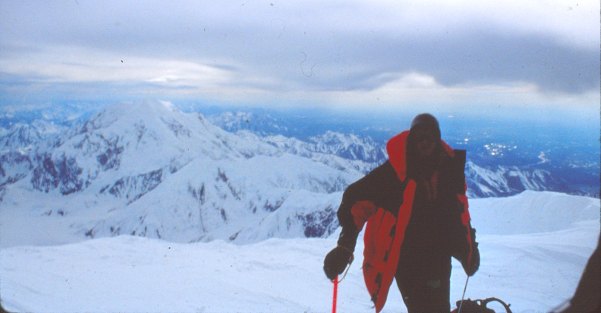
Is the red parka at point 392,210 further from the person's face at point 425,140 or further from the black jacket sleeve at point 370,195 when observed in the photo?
the person's face at point 425,140

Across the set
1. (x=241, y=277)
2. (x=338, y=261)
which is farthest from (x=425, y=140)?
(x=241, y=277)

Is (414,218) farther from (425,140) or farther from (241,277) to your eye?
(241,277)

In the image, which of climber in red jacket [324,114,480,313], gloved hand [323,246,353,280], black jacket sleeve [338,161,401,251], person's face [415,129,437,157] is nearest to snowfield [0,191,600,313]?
climber in red jacket [324,114,480,313]

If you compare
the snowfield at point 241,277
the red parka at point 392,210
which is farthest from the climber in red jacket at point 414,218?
the snowfield at point 241,277

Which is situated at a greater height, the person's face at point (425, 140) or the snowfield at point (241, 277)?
the person's face at point (425, 140)

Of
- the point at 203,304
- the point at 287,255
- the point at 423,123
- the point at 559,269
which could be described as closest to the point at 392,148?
the point at 423,123

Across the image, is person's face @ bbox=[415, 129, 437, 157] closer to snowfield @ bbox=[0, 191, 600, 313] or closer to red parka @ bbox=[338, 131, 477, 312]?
red parka @ bbox=[338, 131, 477, 312]
